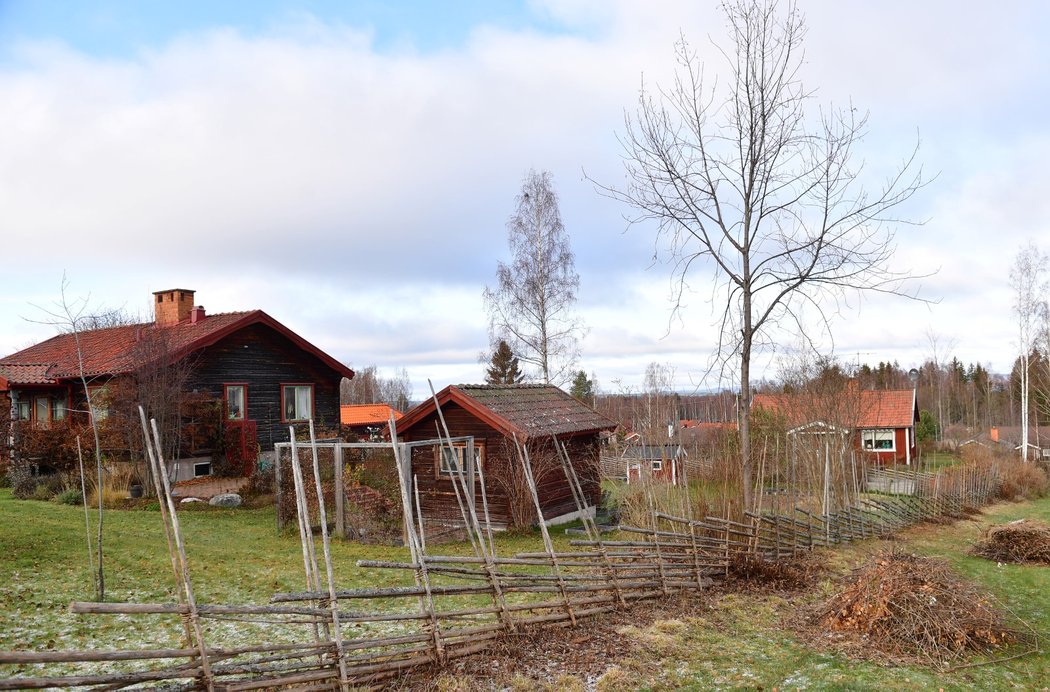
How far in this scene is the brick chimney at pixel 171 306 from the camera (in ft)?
77.1

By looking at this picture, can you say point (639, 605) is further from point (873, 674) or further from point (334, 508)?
point (334, 508)

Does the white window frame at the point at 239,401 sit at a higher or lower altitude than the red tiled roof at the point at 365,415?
higher

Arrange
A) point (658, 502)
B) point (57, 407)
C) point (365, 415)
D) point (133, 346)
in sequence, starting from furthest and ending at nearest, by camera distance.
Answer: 1. point (365, 415)
2. point (57, 407)
3. point (133, 346)
4. point (658, 502)

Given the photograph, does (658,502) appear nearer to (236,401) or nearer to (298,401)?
(236,401)

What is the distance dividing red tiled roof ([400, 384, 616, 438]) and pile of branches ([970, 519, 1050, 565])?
23.9 feet

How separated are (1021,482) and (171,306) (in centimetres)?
2825

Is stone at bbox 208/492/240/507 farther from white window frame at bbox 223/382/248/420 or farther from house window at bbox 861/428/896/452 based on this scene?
house window at bbox 861/428/896/452

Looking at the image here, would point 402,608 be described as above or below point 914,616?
below

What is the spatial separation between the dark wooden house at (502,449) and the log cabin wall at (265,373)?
7.99 meters

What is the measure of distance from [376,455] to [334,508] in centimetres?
132

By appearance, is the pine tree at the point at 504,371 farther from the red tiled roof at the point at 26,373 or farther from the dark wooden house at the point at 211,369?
the red tiled roof at the point at 26,373

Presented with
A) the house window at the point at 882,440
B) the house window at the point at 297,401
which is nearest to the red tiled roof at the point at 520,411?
the house window at the point at 297,401

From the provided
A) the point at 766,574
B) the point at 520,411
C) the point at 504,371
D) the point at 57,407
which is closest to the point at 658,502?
the point at 766,574

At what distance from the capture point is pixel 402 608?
8320 mm
